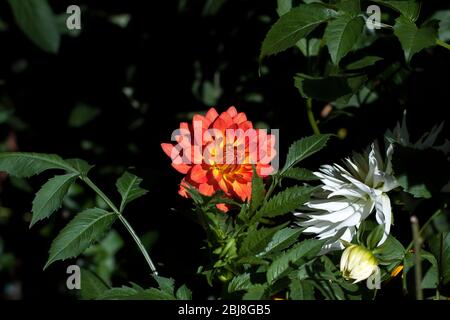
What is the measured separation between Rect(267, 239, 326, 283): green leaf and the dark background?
1.04 ft

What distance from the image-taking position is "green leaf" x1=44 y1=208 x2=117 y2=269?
97 cm

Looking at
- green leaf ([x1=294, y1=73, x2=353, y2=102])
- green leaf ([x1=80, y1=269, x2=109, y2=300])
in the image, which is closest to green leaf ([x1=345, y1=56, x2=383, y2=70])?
green leaf ([x1=294, y1=73, x2=353, y2=102])

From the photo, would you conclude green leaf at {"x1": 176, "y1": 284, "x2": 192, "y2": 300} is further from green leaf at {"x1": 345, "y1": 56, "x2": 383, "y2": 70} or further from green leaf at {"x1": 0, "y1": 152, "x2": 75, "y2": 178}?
green leaf at {"x1": 345, "y1": 56, "x2": 383, "y2": 70}

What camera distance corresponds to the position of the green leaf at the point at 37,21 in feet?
4.50

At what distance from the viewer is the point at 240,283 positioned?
890 mm

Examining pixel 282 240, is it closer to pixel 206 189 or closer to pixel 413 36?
pixel 206 189

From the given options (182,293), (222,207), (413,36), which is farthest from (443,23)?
(182,293)

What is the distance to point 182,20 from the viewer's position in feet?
5.55

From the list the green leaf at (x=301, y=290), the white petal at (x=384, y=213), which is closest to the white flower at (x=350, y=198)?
the white petal at (x=384, y=213)

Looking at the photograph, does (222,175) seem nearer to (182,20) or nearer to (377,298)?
(377,298)

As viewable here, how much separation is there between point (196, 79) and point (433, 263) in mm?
903

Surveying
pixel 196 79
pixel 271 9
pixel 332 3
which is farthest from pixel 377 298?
pixel 196 79

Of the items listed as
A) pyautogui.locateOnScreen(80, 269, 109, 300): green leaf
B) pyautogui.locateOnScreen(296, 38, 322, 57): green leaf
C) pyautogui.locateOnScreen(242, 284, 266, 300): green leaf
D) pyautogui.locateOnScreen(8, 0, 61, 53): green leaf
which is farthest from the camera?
pyautogui.locateOnScreen(8, 0, 61, 53): green leaf

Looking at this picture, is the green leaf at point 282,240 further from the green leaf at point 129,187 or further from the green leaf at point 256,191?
the green leaf at point 129,187
